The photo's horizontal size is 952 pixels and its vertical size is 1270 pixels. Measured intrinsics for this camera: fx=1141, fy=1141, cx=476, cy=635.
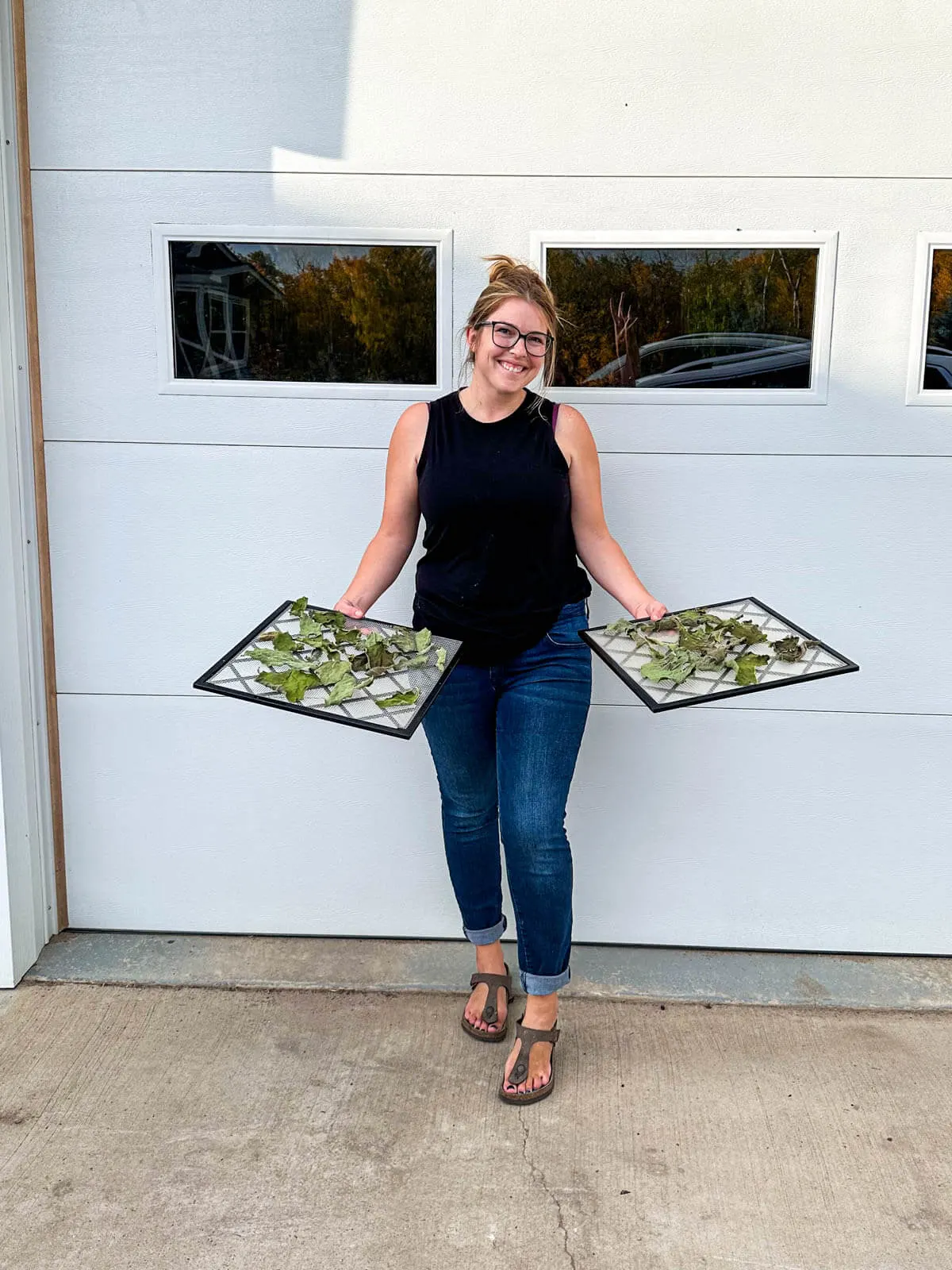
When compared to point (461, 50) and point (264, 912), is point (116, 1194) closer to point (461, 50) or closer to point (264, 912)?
point (264, 912)

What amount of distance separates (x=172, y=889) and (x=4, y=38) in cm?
214

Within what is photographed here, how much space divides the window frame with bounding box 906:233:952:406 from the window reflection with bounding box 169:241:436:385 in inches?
45.3

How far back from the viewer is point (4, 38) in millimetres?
2650

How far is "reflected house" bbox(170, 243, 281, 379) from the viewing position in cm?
280

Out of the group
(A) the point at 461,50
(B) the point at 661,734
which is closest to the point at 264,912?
(B) the point at 661,734

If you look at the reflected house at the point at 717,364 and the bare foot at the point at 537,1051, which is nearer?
the bare foot at the point at 537,1051

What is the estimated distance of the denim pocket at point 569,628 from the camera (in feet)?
7.91

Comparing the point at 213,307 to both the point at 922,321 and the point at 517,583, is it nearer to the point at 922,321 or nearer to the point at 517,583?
the point at 517,583

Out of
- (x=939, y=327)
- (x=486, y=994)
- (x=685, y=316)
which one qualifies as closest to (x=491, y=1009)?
(x=486, y=994)

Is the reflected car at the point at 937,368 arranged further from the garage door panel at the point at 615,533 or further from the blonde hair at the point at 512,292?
the blonde hair at the point at 512,292

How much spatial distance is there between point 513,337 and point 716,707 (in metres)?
1.16

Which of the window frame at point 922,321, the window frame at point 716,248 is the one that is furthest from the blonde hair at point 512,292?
the window frame at point 922,321

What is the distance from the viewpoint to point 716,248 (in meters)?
2.73

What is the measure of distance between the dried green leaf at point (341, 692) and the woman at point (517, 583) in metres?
0.28
